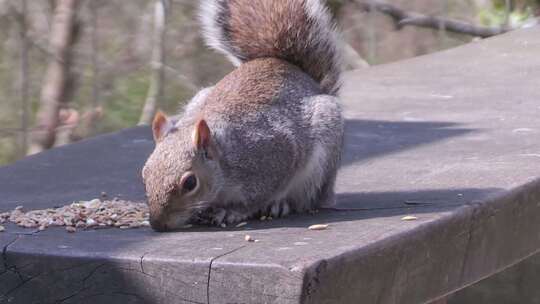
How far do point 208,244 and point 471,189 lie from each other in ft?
2.43

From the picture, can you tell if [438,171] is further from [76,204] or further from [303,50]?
[76,204]

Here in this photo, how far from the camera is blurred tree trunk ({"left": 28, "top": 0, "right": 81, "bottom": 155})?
15.9 feet

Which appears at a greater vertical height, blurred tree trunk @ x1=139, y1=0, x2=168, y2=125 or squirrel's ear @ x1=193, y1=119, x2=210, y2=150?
squirrel's ear @ x1=193, y1=119, x2=210, y2=150

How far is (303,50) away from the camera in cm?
283

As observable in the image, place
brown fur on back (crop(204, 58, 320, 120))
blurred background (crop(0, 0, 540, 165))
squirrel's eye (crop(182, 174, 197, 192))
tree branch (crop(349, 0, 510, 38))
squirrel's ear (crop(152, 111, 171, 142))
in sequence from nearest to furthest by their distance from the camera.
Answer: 1. squirrel's eye (crop(182, 174, 197, 192))
2. squirrel's ear (crop(152, 111, 171, 142))
3. brown fur on back (crop(204, 58, 320, 120))
4. blurred background (crop(0, 0, 540, 165))
5. tree branch (crop(349, 0, 510, 38))

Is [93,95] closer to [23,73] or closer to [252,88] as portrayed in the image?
[23,73]

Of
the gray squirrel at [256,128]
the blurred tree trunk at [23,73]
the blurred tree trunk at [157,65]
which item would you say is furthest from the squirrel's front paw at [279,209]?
the blurred tree trunk at [157,65]

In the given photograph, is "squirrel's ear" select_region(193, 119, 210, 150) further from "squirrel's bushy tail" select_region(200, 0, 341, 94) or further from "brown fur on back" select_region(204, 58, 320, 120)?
"squirrel's bushy tail" select_region(200, 0, 341, 94)

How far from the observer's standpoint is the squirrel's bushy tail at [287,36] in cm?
283

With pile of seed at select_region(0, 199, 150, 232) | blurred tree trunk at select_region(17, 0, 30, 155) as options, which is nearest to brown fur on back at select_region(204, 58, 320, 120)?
pile of seed at select_region(0, 199, 150, 232)

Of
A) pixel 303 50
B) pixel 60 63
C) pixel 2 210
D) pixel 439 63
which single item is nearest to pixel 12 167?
pixel 2 210

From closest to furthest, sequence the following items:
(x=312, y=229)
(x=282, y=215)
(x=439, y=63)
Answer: (x=312, y=229), (x=282, y=215), (x=439, y=63)

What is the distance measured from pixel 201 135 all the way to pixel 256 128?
0.21 m

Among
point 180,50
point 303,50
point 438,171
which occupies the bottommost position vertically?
point 180,50
